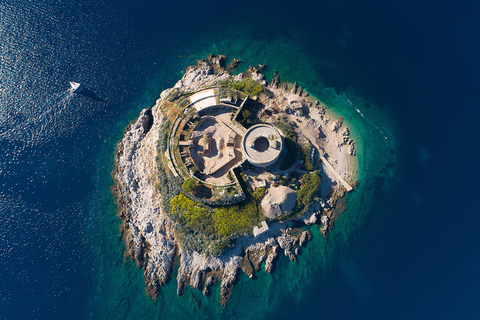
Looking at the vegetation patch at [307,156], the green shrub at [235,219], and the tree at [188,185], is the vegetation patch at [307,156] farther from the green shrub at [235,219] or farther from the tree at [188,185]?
the tree at [188,185]

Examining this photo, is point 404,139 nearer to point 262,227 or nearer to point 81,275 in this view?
point 262,227

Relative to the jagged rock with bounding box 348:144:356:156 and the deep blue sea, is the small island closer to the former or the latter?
the jagged rock with bounding box 348:144:356:156

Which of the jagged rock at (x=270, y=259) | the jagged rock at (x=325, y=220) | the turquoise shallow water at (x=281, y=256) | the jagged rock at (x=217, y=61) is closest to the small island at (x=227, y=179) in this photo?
the jagged rock at (x=270, y=259)

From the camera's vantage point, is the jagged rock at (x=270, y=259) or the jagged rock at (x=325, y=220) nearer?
the jagged rock at (x=270, y=259)

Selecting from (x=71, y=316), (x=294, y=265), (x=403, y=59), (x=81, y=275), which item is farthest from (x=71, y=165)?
(x=403, y=59)

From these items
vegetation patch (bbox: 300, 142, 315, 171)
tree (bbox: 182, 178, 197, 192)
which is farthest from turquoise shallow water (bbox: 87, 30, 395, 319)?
tree (bbox: 182, 178, 197, 192)
